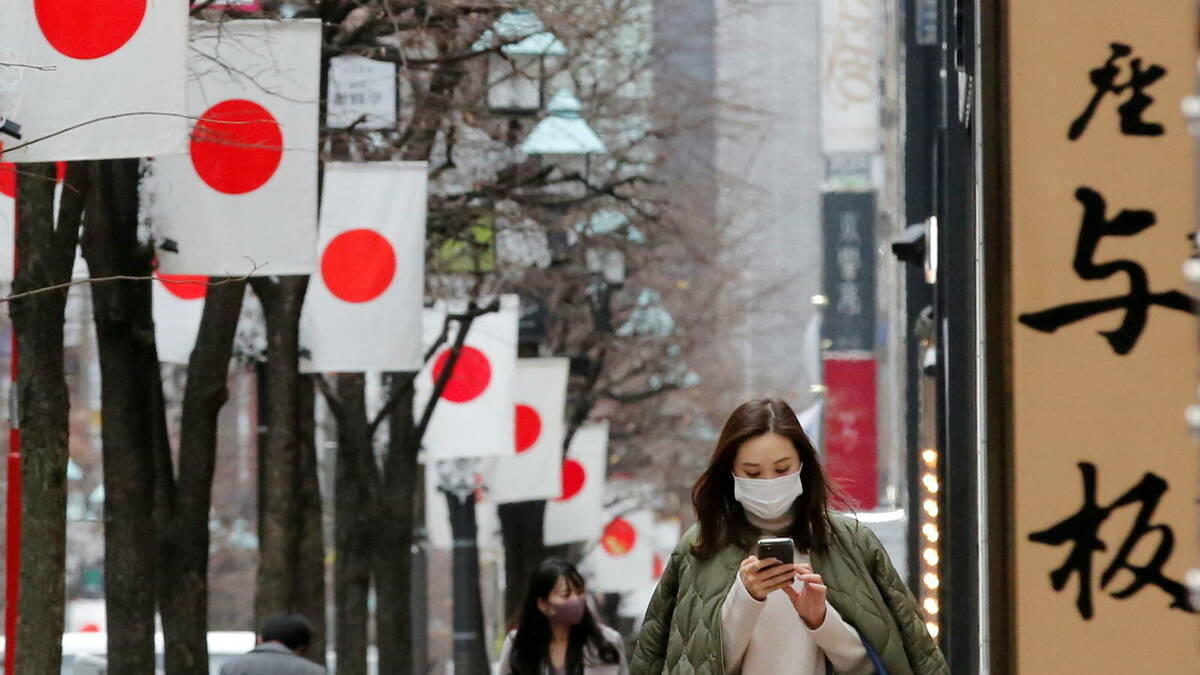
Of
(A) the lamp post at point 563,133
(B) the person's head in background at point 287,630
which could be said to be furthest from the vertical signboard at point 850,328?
(B) the person's head in background at point 287,630

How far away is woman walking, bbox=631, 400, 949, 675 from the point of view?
6.39 metres

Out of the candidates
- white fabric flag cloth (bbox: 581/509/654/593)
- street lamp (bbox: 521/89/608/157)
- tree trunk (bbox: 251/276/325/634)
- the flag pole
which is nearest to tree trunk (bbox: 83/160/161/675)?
the flag pole

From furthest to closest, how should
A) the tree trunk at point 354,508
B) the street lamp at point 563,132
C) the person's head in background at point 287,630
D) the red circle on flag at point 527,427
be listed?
the red circle on flag at point 527,427, the tree trunk at point 354,508, the street lamp at point 563,132, the person's head in background at point 287,630

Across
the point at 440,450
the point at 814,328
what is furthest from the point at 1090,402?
the point at 814,328

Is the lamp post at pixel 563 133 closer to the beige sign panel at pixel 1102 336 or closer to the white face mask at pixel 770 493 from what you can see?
the white face mask at pixel 770 493

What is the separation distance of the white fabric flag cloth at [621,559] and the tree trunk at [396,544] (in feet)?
49.9

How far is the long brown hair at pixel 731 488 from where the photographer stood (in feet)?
21.2

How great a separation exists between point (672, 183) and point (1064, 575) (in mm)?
24046

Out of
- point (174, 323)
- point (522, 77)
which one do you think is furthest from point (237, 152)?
point (522, 77)

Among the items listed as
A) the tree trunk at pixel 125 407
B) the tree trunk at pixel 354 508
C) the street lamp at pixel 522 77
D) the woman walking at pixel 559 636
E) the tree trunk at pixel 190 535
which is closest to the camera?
the woman walking at pixel 559 636

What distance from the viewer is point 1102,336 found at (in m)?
6.20

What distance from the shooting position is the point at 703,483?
21.3 feet

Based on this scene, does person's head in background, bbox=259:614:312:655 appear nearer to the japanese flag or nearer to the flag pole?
the flag pole

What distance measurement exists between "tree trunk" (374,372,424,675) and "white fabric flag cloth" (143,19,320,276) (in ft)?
37.5
